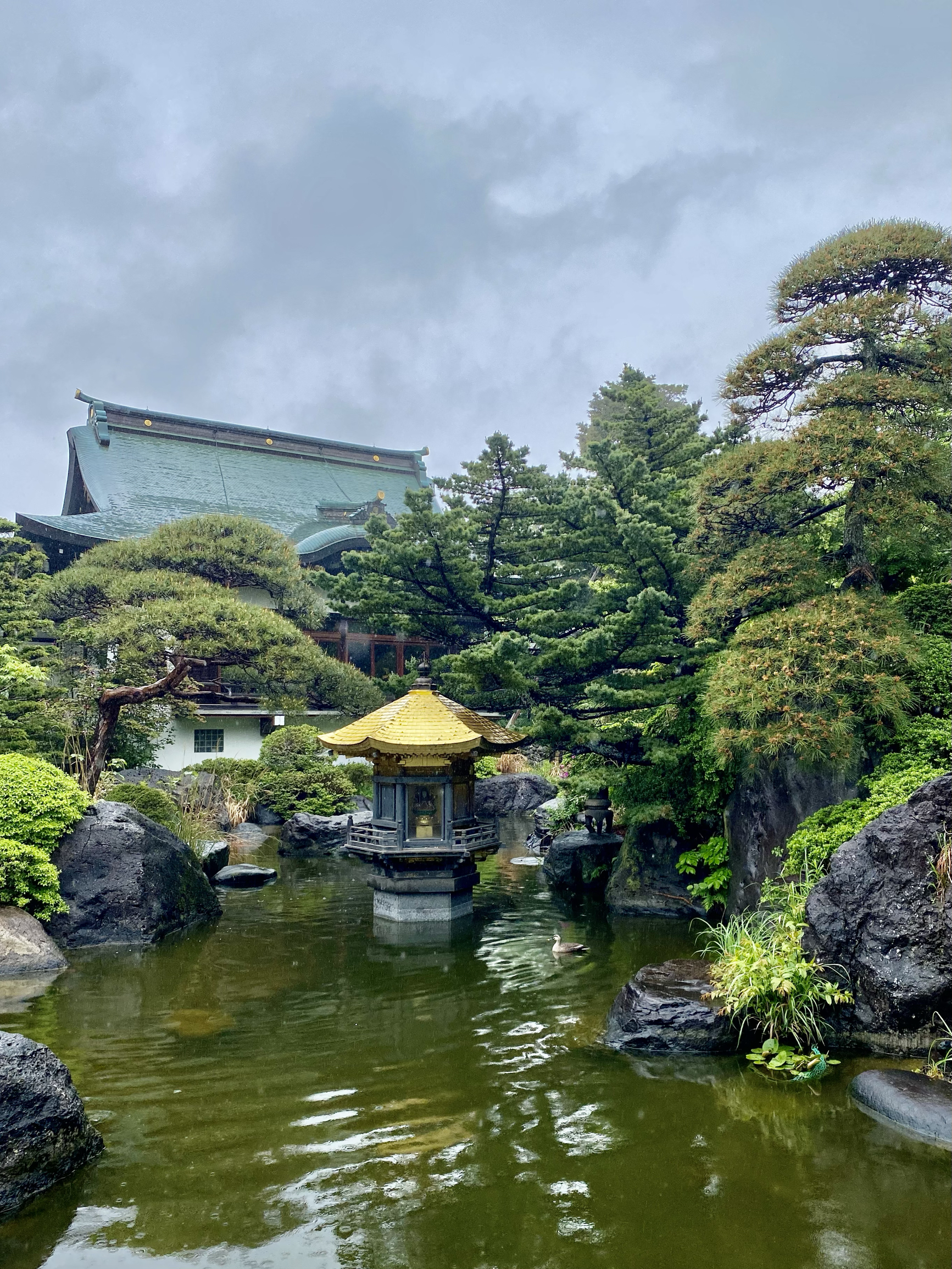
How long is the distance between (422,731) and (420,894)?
2.36 meters

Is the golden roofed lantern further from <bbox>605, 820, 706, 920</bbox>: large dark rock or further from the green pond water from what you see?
the green pond water

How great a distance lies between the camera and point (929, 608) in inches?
366

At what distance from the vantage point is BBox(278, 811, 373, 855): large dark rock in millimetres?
17188

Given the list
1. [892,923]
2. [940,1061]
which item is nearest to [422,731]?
[892,923]

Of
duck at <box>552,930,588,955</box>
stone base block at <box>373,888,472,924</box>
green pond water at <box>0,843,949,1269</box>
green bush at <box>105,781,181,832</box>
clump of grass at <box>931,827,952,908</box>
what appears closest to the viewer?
green pond water at <box>0,843,949,1269</box>

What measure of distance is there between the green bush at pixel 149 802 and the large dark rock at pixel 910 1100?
1016 cm

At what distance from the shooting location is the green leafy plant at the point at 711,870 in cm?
1088

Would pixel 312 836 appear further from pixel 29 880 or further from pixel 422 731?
pixel 29 880

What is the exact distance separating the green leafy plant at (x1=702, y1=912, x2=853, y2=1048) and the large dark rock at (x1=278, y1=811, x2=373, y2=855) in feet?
36.0

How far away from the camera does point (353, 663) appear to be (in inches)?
977

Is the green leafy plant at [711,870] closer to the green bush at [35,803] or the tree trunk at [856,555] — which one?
the tree trunk at [856,555]

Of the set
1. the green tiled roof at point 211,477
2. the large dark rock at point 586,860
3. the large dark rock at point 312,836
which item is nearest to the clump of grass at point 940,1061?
the large dark rock at point 586,860

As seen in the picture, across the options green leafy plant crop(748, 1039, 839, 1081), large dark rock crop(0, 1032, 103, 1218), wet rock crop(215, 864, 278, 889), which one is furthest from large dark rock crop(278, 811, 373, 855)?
large dark rock crop(0, 1032, 103, 1218)

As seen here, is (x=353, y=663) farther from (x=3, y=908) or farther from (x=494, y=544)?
(x=3, y=908)
